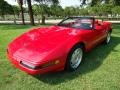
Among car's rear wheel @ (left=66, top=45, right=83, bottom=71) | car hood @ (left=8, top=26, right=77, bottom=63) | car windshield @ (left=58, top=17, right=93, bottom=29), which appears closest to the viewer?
car hood @ (left=8, top=26, right=77, bottom=63)

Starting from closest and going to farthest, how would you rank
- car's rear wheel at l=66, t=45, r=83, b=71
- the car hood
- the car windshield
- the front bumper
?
the front bumper, the car hood, car's rear wheel at l=66, t=45, r=83, b=71, the car windshield

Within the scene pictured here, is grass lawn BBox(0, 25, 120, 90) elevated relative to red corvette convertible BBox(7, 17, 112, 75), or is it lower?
lower

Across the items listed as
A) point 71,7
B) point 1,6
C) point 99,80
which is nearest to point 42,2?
point 99,80

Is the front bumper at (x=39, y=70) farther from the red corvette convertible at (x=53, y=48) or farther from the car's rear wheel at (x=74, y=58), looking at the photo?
the car's rear wheel at (x=74, y=58)

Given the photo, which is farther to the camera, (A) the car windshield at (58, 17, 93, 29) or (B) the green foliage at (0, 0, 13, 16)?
(B) the green foliage at (0, 0, 13, 16)

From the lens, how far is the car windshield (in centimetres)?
522

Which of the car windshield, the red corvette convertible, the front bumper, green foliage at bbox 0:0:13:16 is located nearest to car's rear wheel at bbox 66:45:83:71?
the red corvette convertible

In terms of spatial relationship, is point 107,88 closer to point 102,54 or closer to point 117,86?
point 117,86

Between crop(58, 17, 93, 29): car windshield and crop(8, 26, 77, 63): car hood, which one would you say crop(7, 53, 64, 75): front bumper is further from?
crop(58, 17, 93, 29): car windshield

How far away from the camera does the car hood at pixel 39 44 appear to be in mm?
3676

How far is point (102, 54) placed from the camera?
541cm

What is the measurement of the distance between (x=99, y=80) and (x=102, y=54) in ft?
5.61

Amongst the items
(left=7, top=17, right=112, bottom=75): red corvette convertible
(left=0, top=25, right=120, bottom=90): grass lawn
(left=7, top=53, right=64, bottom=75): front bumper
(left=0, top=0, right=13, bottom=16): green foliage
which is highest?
(left=0, top=0, right=13, bottom=16): green foliage

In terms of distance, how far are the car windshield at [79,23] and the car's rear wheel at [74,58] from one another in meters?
0.95
